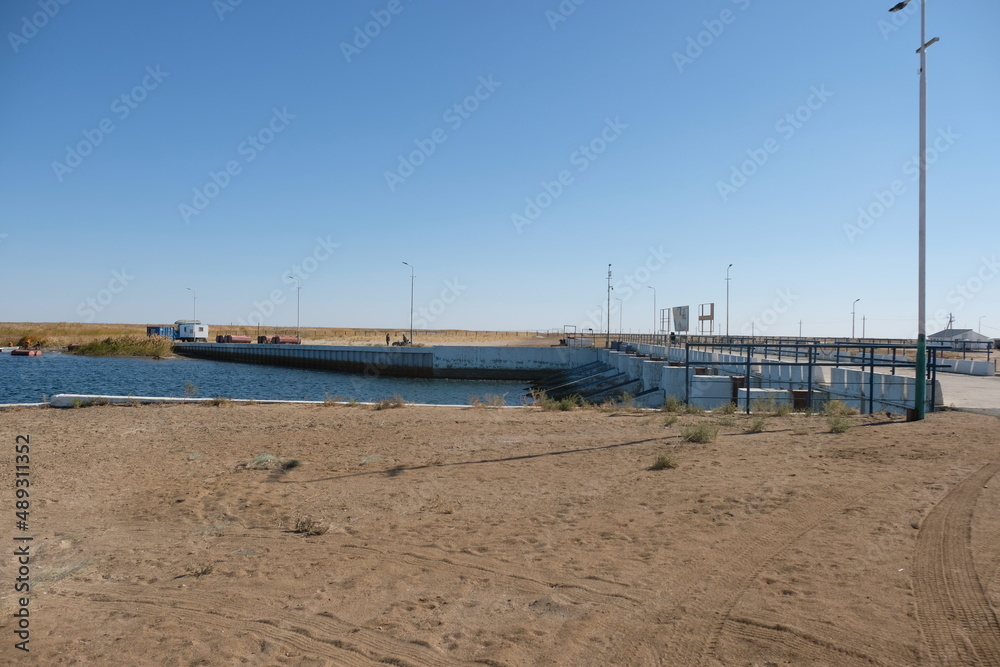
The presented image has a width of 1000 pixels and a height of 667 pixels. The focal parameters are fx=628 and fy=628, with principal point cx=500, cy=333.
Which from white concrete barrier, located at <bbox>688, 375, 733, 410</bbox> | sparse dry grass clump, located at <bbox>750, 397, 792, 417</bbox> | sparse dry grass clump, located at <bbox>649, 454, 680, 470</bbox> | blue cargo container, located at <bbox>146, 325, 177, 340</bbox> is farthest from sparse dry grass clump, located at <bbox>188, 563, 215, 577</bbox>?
blue cargo container, located at <bbox>146, 325, 177, 340</bbox>

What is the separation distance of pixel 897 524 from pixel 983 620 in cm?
254

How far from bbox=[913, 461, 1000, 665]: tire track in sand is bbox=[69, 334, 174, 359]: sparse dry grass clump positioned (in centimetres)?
8777

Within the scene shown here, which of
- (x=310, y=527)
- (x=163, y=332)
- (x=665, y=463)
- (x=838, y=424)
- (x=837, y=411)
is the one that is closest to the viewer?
(x=310, y=527)

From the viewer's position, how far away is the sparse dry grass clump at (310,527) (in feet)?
25.3

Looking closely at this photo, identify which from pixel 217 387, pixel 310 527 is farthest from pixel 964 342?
pixel 217 387

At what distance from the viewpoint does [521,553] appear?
22.3 feet

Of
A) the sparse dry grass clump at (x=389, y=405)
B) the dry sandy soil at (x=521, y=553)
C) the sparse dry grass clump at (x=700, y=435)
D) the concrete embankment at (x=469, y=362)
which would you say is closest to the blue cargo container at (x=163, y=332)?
the concrete embankment at (x=469, y=362)

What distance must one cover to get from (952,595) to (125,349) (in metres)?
92.1

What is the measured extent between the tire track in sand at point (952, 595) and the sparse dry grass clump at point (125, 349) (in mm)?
87767

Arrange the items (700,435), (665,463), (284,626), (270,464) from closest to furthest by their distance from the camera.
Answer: (284,626), (665,463), (270,464), (700,435)

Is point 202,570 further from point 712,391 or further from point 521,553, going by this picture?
point 712,391

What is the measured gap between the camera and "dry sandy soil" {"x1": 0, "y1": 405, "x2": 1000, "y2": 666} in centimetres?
478

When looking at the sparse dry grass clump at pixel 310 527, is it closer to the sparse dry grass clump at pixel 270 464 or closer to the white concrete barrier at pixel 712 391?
the sparse dry grass clump at pixel 270 464

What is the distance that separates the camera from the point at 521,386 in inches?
1987
